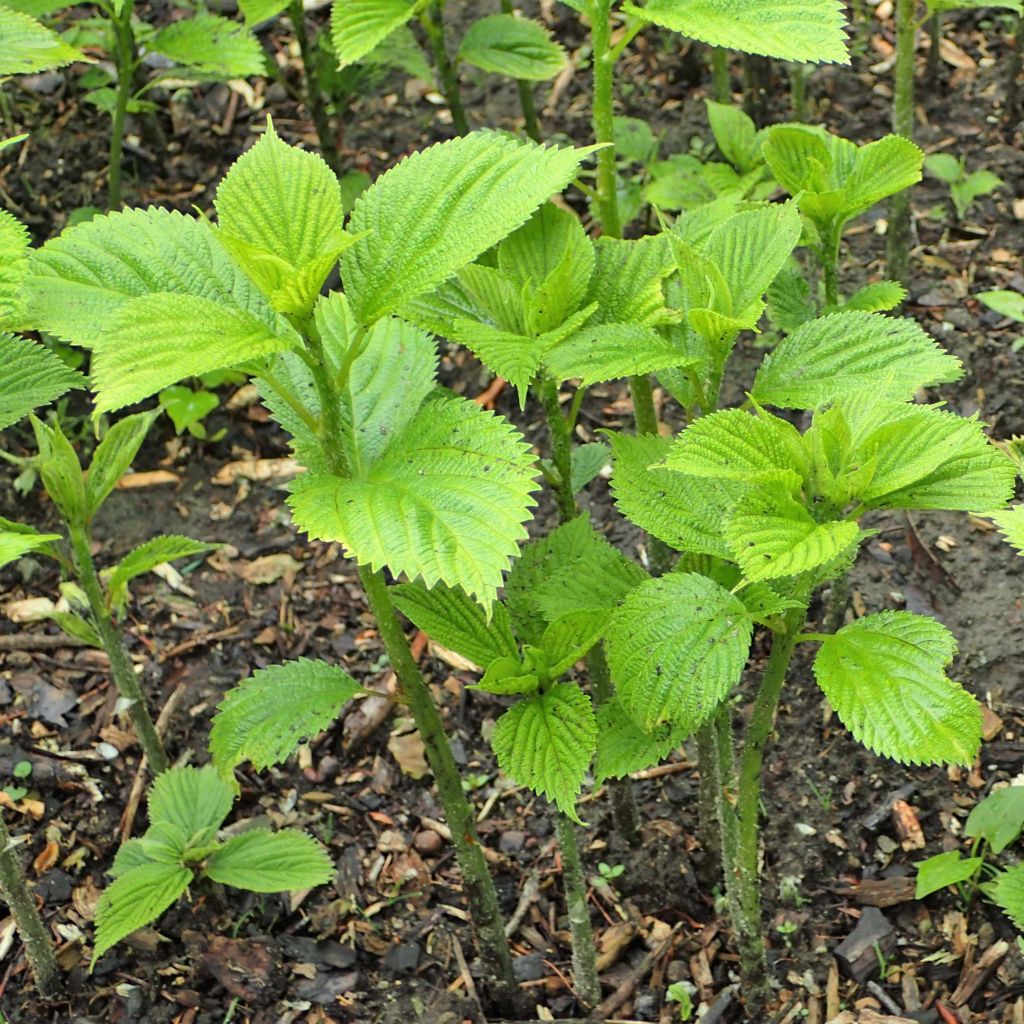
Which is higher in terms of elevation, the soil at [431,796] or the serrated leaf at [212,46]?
the serrated leaf at [212,46]

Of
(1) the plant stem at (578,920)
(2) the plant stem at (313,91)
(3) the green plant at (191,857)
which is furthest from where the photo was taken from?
(2) the plant stem at (313,91)

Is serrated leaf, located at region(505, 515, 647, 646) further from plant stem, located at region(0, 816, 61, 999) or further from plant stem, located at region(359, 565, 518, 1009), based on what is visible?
plant stem, located at region(0, 816, 61, 999)

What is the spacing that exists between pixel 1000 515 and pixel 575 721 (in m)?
0.68

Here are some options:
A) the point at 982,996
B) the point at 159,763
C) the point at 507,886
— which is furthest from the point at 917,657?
the point at 159,763

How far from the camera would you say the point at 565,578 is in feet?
6.81

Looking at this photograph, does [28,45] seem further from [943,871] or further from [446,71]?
[943,871]

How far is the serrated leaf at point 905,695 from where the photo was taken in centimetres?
174

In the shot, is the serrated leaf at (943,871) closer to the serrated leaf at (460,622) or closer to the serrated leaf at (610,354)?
the serrated leaf at (460,622)

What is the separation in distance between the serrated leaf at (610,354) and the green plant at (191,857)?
1120 mm

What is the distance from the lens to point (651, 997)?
2.62m

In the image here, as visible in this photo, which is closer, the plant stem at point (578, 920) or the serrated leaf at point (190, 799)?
the plant stem at point (578, 920)

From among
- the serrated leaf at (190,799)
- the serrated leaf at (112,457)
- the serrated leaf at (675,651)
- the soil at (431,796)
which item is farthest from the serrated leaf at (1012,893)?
the serrated leaf at (112,457)

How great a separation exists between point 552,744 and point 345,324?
0.74m

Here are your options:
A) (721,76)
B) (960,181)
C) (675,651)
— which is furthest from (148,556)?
(960,181)
